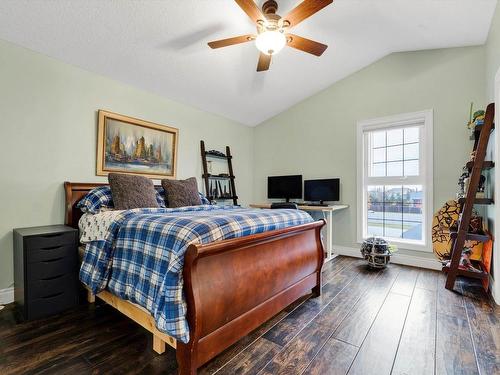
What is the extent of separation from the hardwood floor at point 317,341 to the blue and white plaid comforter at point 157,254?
1.05 feet

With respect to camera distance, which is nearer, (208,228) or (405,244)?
(208,228)

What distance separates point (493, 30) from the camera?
258cm

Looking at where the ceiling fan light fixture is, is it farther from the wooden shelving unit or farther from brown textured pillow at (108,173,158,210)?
the wooden shelving unit

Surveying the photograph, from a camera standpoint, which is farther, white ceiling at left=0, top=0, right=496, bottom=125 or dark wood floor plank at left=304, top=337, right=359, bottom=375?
white ceiling at left=0, top=0, right=496, bottom=125

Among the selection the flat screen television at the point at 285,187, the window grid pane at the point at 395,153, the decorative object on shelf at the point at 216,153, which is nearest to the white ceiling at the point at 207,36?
the decorative object on shelf at the point at 216,153

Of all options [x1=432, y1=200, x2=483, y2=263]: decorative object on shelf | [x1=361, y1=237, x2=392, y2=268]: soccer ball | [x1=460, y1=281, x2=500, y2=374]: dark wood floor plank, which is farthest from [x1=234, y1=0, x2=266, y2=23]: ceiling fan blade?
[x1=432, y1=200, x2=483, y2=263]: decorative object on shelf

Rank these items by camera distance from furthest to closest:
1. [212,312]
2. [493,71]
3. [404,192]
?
1. [404,192]
2. [493,71]
3. [212,312]

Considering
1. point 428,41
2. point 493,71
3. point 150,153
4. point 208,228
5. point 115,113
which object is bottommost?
point 208,228

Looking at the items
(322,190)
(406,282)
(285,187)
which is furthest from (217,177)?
(406,282)

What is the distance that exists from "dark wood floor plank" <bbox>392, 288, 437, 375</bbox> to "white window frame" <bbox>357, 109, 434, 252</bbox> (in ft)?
3.95

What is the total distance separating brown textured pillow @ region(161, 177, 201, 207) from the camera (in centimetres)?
311

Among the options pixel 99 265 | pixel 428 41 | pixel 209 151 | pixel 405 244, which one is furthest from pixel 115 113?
pixel 405 244

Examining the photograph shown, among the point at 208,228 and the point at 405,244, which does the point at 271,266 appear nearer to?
the point at 208,228

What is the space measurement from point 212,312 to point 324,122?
3.55m
